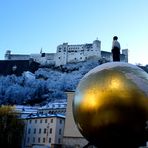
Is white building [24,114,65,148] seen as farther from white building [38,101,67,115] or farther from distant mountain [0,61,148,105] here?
distant mountain [0,61,148,105]

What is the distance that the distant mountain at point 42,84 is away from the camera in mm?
113669

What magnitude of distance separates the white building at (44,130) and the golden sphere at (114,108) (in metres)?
56.0

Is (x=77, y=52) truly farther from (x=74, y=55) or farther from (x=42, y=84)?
(x=42, y=84)

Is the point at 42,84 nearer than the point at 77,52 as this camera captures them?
Yes

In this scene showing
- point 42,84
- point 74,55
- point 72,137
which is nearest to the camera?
point 72,137

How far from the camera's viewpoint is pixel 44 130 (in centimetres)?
6188

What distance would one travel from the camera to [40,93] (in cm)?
11650

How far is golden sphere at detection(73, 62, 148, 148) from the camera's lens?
3258mm

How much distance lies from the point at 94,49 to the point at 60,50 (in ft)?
43.5

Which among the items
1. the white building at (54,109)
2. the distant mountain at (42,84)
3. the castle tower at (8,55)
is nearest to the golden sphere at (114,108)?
the white building at (54,109)

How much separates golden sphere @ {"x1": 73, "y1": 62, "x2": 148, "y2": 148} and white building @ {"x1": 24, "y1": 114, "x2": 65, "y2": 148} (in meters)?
56.0

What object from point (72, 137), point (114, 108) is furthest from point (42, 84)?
point (114, 108)

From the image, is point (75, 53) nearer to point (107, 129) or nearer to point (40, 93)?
point (40, 93)

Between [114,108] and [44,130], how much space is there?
59749mm
